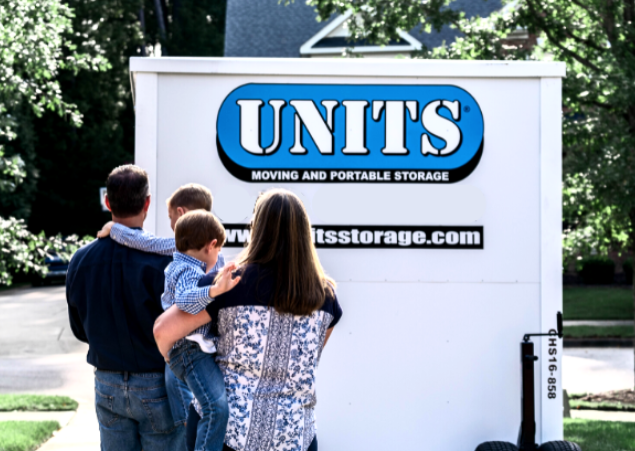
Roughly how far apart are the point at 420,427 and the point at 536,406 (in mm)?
608

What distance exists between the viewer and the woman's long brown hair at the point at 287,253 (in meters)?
2.42

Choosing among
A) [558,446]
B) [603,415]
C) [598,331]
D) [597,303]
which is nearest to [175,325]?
[558,446]

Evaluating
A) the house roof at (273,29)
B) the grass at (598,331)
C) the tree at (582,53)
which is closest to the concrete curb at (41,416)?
the tree at (582,53)

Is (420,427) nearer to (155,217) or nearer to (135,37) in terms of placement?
(155,217)

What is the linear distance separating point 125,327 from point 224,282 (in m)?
0.94

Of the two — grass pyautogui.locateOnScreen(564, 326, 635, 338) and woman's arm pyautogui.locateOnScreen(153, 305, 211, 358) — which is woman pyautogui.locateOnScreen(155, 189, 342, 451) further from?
grass pyautogui.locateOnScreen(564, 326, 635, 338)

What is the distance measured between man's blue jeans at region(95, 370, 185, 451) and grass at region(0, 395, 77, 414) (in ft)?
18.2

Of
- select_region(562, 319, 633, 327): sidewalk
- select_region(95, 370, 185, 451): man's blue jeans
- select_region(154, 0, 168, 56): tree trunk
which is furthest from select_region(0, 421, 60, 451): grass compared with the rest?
select_region(154, 0, 168, 56): tree trunk

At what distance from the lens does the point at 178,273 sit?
104 inches

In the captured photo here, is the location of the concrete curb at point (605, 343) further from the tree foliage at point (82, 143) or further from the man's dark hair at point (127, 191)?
the tree foliage at point (82, 143)

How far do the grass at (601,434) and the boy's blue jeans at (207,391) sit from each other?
14.9ft

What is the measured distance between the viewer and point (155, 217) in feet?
12.4

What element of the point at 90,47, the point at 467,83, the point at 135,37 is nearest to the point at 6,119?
the point at 90,47

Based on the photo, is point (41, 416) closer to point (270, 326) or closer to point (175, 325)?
point (175, 325)
